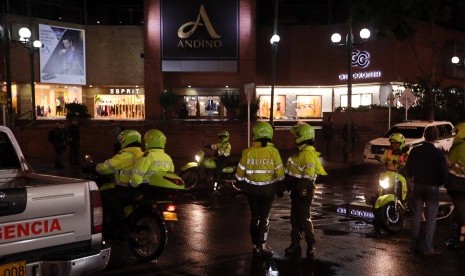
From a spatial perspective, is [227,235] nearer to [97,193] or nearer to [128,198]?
[128,198]

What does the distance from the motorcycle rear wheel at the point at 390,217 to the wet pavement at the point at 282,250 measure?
151 millimetres

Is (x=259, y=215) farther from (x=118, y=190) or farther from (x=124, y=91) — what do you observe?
(x=124, y=91)

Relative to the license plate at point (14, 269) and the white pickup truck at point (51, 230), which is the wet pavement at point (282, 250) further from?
the license plate at point (14, 269)

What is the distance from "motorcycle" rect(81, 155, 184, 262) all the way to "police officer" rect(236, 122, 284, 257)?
94cm

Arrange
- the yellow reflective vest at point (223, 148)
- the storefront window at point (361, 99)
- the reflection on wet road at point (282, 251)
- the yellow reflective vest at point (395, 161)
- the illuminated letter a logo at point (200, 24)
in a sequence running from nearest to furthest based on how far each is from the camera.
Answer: the reflection on wet road at point (282, 251)
the yellow reflective vest at point (395, 161)
the yellow reflective vest at point (223, 148)
the illuminated letter a logo at point (200, 24)
the storefront window at point (361, 99)

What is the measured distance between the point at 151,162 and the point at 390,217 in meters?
4.44

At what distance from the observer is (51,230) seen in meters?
5.51

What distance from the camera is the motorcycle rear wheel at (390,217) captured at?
9.98 metres

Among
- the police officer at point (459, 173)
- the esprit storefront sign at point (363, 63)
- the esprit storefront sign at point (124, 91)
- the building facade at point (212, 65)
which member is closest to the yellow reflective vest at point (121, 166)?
the police officer at point (459, 173)

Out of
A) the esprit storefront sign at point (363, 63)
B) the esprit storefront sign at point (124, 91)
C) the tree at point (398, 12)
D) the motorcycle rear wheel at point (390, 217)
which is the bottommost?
the motorcycle rear wheel at point (390, 217)

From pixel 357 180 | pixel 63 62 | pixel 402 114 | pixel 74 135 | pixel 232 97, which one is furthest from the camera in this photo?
pixel 63 62

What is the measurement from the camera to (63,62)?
1641 inches

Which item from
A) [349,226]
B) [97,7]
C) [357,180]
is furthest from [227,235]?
[97,7]

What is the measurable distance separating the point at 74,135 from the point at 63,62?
847 inches
